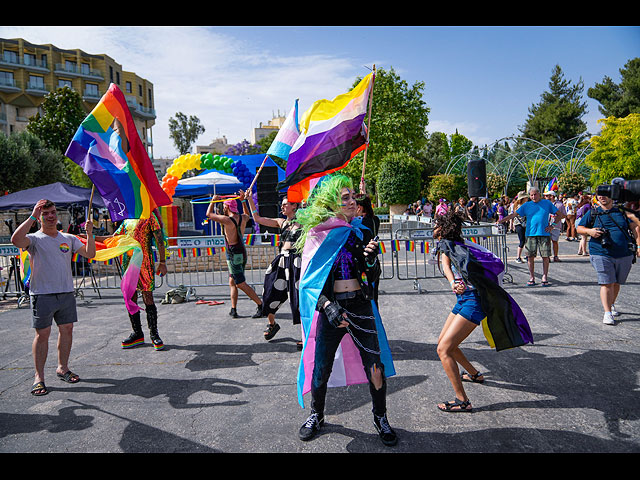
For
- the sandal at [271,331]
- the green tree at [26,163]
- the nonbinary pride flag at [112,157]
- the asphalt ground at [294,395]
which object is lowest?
the asphalt ground at [294,395]

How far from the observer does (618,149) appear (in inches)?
973

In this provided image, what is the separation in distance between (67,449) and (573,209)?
18048mm

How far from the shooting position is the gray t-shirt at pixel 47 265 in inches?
185

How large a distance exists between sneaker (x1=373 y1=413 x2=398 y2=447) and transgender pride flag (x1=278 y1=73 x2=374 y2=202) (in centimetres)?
271

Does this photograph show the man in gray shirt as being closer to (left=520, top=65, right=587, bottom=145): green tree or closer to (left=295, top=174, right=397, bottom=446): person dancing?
(left=295, top=174, right=397, bottom=446): person dancing

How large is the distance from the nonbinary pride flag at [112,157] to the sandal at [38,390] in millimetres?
2057

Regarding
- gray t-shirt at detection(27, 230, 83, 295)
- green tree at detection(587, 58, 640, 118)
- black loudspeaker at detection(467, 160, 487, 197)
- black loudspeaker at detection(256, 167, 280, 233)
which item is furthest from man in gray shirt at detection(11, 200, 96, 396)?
green tree at detection(587, 58, 640, 118)

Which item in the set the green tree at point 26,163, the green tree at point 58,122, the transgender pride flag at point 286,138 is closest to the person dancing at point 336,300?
the transgender pride flag at point 286,138

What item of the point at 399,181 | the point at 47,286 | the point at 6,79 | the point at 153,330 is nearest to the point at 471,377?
the point at 153,330

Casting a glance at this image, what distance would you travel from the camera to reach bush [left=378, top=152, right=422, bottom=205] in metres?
30.0

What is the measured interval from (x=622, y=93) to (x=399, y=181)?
3434 cm

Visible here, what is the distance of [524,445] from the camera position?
3250 mm

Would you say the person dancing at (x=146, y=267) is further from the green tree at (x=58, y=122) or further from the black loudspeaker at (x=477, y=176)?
the green tree at (x=58, y=122)
